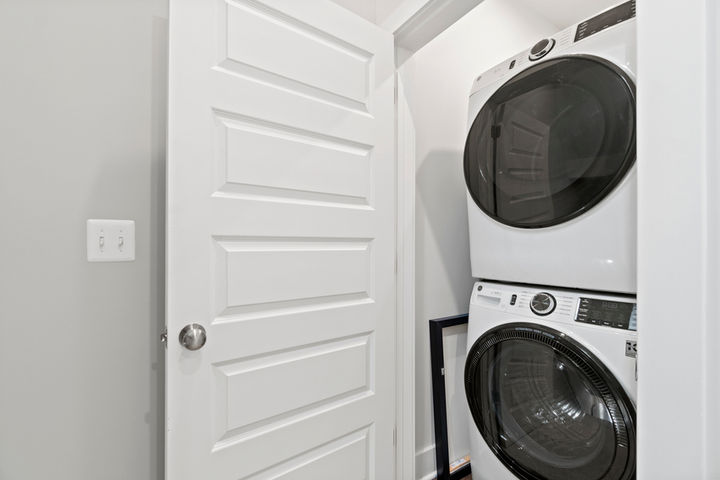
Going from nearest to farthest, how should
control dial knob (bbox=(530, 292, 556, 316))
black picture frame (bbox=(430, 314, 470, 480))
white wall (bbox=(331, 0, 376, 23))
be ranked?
control dial knob (bbox=(530, 292, 556, 316)) → white wall (bbox=(331, 0, 376, 23)) → black picture frame (bbox=(430, 314, 470, 480))

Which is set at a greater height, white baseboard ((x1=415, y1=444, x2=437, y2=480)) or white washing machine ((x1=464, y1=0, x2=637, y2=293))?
white washing machine ((x1=464, y1=0, x2=637, y2=293))

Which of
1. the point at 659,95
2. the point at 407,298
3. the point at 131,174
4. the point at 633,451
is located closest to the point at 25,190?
the point at 131,174

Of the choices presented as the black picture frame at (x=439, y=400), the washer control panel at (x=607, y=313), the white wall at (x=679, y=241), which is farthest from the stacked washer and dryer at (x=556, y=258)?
the white wall at (x=679, y=241)

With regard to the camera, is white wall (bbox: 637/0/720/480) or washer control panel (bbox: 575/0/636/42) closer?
white wall (bbox: 637/0/720/480)

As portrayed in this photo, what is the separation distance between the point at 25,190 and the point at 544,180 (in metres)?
1.50

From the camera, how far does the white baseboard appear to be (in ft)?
5.06

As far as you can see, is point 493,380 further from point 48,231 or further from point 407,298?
point 48,231

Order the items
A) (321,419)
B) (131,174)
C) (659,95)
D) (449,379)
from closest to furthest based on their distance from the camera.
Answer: (659,95), (131,174), (321,419), (449,379)

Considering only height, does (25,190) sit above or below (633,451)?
above

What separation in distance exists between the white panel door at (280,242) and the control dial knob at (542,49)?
0.53 metres

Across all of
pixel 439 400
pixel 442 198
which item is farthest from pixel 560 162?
pixel 439 400

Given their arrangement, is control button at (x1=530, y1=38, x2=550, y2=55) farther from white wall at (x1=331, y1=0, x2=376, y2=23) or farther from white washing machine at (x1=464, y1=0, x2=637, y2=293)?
white wall at (x1=331, y1=0, x2=376, y2=23)

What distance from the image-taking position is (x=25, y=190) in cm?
86

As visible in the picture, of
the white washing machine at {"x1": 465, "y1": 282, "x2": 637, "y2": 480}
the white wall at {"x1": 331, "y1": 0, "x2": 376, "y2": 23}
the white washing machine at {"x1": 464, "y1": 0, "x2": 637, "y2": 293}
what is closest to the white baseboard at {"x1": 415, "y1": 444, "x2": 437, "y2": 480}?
the white washing machine at {"x1": 465, "y1": 282, "x2": 637, "y2": 480}
